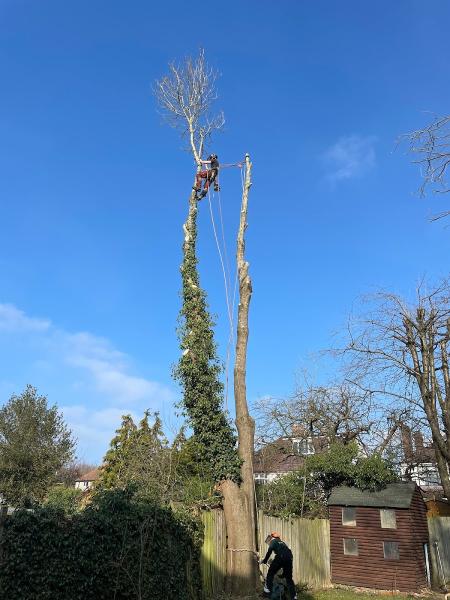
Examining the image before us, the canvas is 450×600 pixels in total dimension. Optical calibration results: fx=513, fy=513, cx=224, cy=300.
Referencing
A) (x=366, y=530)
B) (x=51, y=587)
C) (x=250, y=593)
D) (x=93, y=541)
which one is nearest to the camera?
(x=51, y=587)

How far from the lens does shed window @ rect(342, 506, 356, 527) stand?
16.7 metres

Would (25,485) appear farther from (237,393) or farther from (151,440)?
(237,393)

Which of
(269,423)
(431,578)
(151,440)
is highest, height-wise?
(269,423)

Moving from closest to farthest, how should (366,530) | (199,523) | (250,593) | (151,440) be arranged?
(199,523) < (250,593) < (366,530) < (151,440)

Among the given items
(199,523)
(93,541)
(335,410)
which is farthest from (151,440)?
(335,410)

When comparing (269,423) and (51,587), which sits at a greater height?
(269,423)

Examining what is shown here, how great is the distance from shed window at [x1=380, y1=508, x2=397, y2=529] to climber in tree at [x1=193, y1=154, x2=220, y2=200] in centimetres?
1180

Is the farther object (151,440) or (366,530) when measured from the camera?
(151,440)

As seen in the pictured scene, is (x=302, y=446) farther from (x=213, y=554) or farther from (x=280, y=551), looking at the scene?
(x=280, y=551)

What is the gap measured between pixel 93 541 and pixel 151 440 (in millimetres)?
8879

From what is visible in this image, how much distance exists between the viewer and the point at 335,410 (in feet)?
86.2

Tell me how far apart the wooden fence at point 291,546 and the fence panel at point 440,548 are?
3.50m

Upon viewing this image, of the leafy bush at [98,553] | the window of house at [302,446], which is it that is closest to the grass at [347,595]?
the leafy bush at [98,553]

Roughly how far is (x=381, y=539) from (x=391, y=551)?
1.39 ft
